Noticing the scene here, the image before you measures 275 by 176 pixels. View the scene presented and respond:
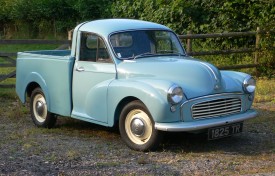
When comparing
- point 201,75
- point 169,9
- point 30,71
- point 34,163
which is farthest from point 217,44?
point 34,163

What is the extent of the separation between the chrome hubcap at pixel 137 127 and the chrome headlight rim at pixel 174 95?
0.57 metres

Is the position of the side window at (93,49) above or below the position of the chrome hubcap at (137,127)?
above

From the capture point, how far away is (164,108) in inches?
267

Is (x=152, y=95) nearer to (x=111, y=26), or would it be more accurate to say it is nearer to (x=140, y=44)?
(x=140, y=44)

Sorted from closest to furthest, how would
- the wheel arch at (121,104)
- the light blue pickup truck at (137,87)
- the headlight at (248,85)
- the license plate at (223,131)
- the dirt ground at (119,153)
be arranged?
the dirt ground at (119,153)
the light blue pickup truck at (137,87)
the license plate at (223,131)
the wheel arch at (121,104)
the headlight at (248,85)

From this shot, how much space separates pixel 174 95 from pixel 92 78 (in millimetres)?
1590

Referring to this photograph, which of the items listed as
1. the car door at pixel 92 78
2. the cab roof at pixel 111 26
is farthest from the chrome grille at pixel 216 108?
the cab roof at pixel 111 26

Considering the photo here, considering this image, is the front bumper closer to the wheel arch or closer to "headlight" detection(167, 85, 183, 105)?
"headlight" detection(167, 85, 183, 105)

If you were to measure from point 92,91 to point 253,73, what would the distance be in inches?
311

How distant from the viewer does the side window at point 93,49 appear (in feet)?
26.2

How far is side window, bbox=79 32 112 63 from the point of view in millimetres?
7989

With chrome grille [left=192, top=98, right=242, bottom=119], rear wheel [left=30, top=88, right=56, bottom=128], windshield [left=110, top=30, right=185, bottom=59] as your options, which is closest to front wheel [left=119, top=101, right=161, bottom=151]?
chrome grille [left=192, top=98, right=242, bottom=119]

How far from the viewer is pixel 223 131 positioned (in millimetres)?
7148

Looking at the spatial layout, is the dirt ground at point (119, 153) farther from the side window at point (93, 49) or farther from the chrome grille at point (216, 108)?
the side window at point (93, 49)
